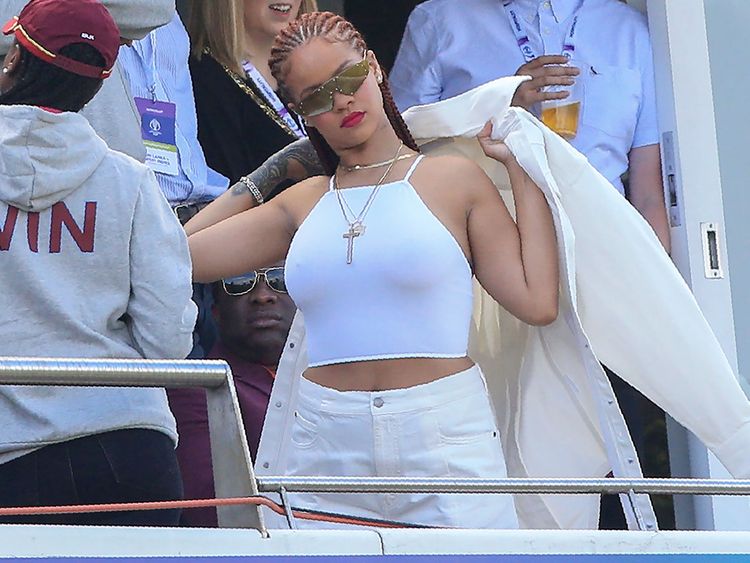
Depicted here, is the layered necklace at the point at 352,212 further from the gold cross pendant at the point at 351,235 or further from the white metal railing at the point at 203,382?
the white metal railing at the point at 203,382

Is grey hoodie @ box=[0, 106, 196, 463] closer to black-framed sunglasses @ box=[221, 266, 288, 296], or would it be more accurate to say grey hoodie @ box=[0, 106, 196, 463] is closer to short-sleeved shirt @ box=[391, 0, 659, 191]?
black-framed sunglasses @ box=[221, 266, 288, 296]

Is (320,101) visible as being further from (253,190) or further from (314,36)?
(253,190)

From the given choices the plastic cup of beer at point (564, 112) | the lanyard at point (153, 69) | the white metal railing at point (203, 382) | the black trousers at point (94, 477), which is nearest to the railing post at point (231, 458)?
the white metal railing at point (203, 382)

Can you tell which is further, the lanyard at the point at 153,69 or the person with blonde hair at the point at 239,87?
the person with blonde hair at the point at 239,87

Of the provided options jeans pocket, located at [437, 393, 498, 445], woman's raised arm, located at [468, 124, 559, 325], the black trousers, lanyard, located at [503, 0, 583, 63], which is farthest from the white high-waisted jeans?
lanyard, located at [503, 0, 583, 63]

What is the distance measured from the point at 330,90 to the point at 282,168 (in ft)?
1.71

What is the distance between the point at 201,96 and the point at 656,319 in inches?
64.3

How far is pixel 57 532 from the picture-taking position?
227 centimetres

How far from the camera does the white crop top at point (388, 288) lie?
3395 millimetres

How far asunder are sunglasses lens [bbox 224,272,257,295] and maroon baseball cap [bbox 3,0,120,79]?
1.45 metres

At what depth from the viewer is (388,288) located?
340 cm

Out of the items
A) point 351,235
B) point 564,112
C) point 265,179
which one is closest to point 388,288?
point 351,235

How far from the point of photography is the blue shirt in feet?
13.8

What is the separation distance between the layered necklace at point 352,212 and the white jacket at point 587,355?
0.76ft
